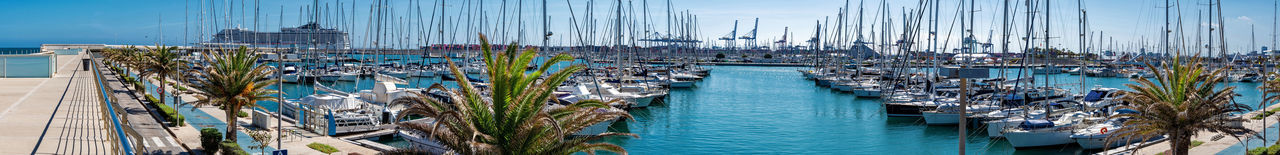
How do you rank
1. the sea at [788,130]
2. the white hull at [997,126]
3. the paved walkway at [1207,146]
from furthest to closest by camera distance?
1. the sea at [788,130]
2. the white hull at [997,126]
3. the paved walkway at [1207,146]

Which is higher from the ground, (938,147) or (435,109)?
(435,109)

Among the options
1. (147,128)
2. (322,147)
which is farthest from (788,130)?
(147,128)

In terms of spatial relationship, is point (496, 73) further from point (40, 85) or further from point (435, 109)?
point (40, 85)

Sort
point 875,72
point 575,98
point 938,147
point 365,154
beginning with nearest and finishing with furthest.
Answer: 1. point 365,154
2. point 938,147
3. point 575,98
4. point 875,72

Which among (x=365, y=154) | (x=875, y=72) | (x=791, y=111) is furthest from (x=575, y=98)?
(x=875, y=72)

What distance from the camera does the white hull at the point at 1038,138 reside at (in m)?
31.6

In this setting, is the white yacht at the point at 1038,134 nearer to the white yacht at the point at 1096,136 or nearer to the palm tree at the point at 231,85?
the white yacht at the point at 1096,136

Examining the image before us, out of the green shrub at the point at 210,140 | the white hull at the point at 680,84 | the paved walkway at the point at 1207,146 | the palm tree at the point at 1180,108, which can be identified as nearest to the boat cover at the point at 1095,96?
the paved walkway at the point at 1207,146

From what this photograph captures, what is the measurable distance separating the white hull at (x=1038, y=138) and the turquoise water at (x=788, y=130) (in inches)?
10.9

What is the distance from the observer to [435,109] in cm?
1454

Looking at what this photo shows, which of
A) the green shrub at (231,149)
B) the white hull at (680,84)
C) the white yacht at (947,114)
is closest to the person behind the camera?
the green shrub at (231,149)

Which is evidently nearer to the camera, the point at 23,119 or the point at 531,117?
the point at 531,117

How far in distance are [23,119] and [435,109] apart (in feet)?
61.6

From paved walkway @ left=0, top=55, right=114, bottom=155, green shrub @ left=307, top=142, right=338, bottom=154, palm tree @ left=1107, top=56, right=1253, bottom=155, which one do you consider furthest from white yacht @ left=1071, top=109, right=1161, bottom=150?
paved walkway @ left=0, top=55, right=114, bottom=155
